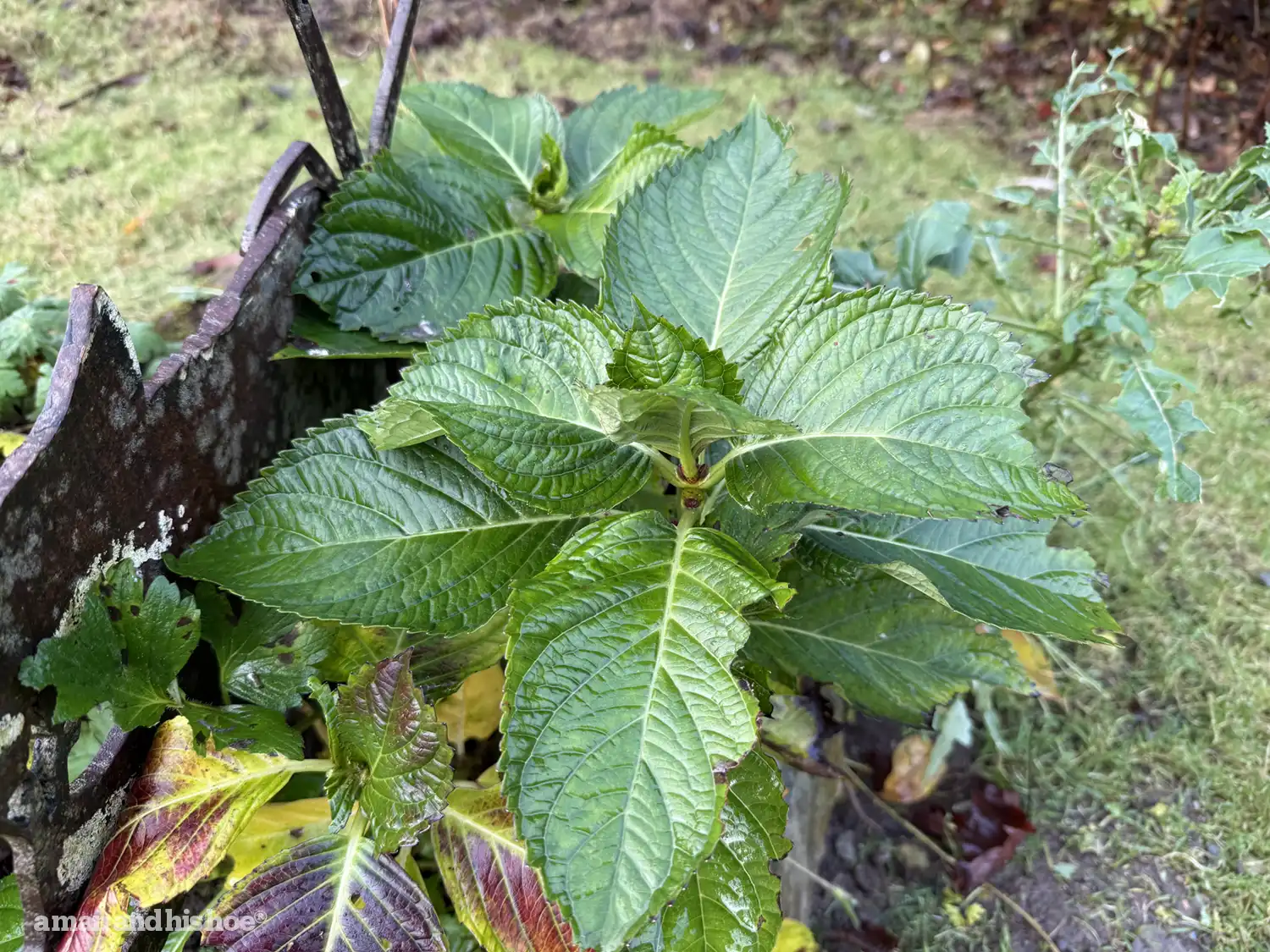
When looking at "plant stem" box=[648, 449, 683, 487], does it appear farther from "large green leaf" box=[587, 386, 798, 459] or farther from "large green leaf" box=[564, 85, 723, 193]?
"large green leaf" box=[564, 85, 723, 193]

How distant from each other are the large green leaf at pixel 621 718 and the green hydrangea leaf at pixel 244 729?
0.29m

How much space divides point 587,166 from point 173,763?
964 mm

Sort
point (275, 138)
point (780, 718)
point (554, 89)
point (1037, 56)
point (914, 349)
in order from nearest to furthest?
point (914, 349) → point (780, 718) → point (275, 138) → point (554, 89) → point (1037, 56)

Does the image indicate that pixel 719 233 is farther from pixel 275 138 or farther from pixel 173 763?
pixel 275 138

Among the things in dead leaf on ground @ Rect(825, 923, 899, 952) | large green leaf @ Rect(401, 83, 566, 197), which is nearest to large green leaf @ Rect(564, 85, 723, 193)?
large green leaf @ Rect(401, 83, 566, 197)

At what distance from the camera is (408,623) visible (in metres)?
Result: 0.79

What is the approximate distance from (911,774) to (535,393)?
1120 millimetres

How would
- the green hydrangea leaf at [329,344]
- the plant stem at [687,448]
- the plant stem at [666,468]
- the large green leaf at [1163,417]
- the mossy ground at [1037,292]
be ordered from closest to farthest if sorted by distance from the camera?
the plant stem at [687,448] → the plant stem at [666,468] → the green hydrangea leaf at [329,344] → the large green leaf at [1163,417] → the mossy ground at [1037,292]

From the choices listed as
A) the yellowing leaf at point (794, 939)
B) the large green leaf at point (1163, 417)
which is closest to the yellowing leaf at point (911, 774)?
the yellowing leaf at point (794, 939)

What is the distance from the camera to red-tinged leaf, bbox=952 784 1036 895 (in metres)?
1.40

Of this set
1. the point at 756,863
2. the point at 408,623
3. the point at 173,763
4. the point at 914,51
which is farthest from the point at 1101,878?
the point at 914,51

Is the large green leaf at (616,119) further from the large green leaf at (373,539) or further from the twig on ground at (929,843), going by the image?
the twig on ground at (929,843)

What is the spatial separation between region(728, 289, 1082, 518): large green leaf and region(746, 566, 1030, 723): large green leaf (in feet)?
1.02

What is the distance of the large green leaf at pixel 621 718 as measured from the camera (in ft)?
2.02
